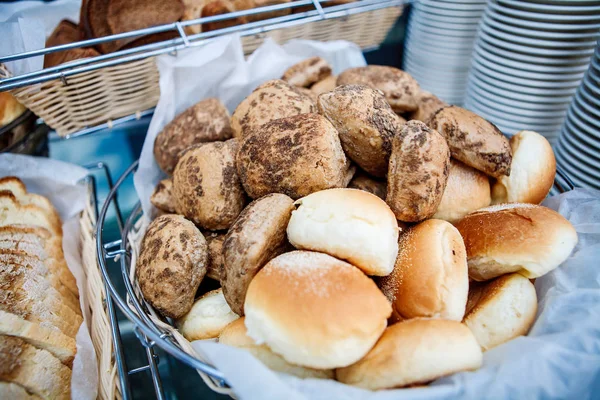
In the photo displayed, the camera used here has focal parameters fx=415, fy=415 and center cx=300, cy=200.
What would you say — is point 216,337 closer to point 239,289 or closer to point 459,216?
point 239,289

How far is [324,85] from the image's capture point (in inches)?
62.2

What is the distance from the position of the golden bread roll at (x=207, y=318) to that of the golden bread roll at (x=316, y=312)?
22cm

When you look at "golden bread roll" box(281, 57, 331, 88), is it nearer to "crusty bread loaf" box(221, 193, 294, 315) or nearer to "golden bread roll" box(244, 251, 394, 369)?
"crusty bread loaf" box(221, 193, 294, 315)

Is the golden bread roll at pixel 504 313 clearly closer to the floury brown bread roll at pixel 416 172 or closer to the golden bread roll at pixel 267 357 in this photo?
the floury brown bread roll at pixel 416 172

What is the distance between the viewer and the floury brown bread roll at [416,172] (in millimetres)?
965

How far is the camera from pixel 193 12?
170 cm

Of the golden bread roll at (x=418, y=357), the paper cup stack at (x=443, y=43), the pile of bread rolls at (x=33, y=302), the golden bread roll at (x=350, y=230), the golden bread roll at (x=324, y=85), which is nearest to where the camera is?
Answer: the golden bread roll at (x=418, y=357)

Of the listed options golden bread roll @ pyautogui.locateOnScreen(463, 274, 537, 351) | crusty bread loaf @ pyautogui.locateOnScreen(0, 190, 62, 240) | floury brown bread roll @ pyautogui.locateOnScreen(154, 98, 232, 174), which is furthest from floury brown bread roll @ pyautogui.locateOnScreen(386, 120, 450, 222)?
crusty bread loaf @ pyautogui.locateOnScreen(0, 190, 62, 240)

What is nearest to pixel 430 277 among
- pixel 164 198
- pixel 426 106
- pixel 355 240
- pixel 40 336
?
pixel 355 240

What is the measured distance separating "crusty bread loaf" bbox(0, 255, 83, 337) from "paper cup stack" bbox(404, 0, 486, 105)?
A: 5.76ft

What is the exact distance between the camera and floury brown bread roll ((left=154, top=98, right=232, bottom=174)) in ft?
4.41

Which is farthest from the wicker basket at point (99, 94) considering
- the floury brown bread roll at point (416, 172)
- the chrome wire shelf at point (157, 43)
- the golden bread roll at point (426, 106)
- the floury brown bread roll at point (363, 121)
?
the floury brown bread roll at point (416, 172)

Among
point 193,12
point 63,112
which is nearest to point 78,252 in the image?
point 63,112

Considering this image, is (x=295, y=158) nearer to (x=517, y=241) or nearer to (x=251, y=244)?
(x=251, y=244)
